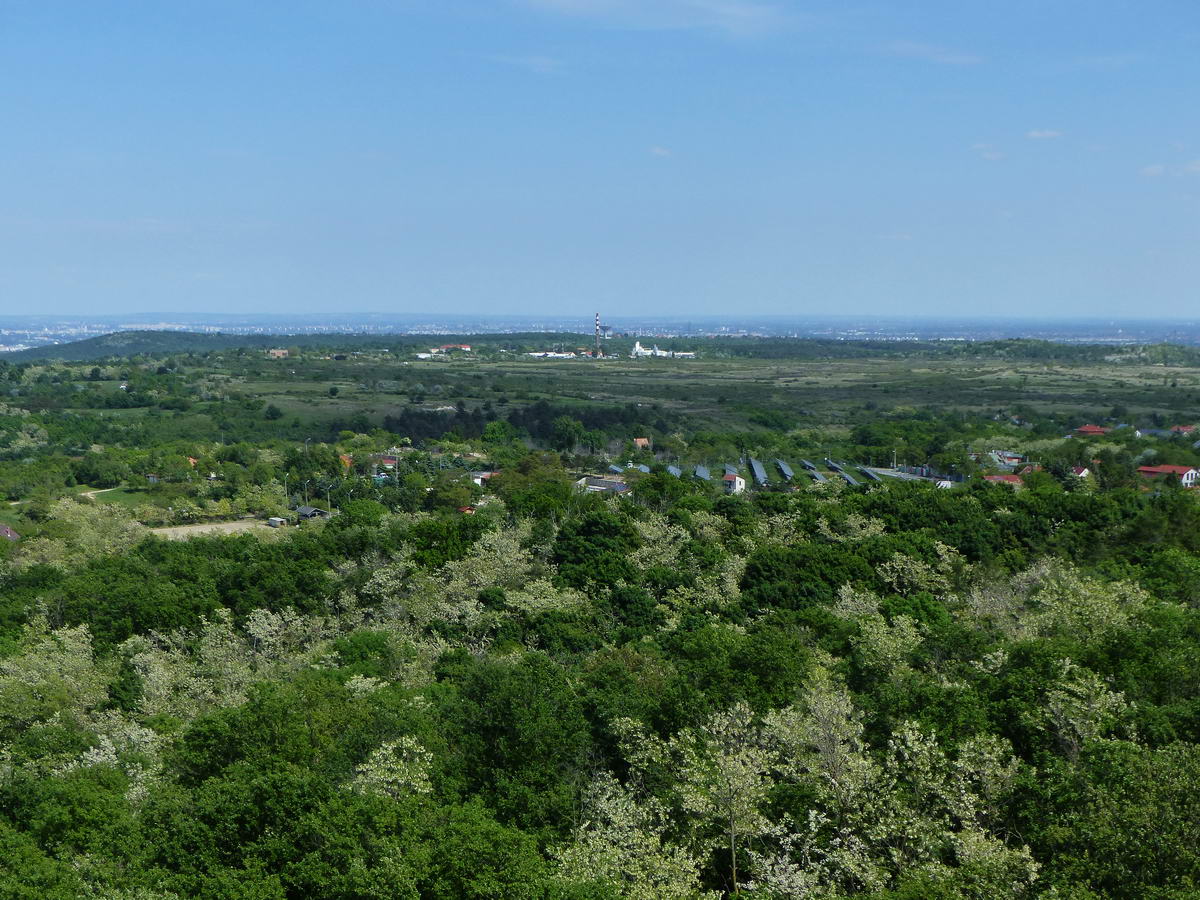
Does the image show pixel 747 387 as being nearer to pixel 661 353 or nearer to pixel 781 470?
pixel 781 470

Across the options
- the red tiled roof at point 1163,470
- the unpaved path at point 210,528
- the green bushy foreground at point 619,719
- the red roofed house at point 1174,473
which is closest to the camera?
the green bushy foreground at point 619,719

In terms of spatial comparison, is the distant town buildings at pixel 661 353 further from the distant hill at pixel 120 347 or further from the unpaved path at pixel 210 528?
the unpaved path at pixel 210 528

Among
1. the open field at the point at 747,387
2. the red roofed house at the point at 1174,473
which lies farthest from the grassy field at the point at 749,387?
the red roofed house at the point at 1174,473

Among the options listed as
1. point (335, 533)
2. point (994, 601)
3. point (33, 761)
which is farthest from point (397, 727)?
point (335, 533)

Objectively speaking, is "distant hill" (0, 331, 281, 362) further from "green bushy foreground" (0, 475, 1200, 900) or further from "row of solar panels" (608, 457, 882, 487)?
"green bushy foreground" (0, 475, 1200, 900)

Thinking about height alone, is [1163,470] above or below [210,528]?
above

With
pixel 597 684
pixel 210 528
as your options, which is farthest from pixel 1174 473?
pixel 210 528

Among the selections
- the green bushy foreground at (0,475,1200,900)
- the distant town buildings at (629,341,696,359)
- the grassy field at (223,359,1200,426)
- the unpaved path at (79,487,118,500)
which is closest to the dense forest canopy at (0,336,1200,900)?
the green bushy foreground at (0,475,1200,900)
